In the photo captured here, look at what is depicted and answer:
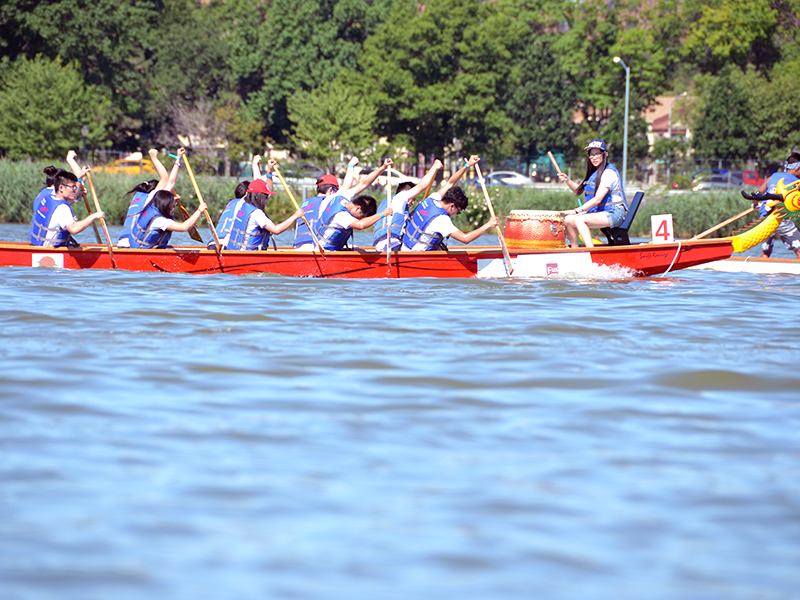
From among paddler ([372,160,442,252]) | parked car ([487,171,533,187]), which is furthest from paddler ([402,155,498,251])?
parked car ([487,171,533,187])

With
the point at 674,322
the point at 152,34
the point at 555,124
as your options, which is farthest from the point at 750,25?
the point at 674,322

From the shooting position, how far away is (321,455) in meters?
5.05

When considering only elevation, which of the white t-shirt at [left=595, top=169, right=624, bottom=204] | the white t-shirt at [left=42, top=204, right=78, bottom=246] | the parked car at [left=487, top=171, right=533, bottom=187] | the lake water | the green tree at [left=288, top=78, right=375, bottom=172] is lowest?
the lake water

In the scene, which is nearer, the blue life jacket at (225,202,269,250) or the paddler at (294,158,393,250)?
the paddler at (294,158,393,250)

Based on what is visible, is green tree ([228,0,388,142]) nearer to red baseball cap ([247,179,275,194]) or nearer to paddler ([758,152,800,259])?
paddler ([758,152,800,259])

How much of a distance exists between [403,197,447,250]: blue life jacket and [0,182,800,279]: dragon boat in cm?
22

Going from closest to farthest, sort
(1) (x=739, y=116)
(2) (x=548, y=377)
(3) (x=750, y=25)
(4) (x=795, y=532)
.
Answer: (4) (x=795, y=532)
(2) (x=548, y=377)
(1) (x=739, y=116)
(3) (x=750, y=25)

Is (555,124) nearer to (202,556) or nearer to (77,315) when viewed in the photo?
(77,315)

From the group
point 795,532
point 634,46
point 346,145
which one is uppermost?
point 634,46

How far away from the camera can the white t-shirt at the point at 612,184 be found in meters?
13.6

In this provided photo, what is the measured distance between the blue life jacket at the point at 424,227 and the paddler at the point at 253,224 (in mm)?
1405

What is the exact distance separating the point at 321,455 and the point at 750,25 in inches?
2379

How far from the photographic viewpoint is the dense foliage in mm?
48062

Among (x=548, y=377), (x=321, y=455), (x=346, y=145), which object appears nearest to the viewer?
(x=321, y=455)
